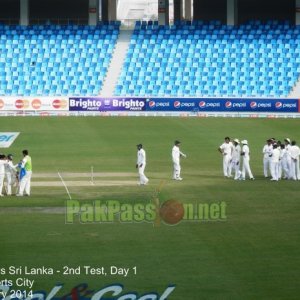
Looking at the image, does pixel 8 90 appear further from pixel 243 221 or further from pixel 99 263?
pixel 99 263

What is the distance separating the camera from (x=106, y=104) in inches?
2051

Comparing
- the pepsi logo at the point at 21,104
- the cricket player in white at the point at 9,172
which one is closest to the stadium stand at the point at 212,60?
the pepsi logo at the point at 21,104

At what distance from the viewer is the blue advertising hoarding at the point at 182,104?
171 feet

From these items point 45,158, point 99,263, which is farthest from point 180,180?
point 99,263

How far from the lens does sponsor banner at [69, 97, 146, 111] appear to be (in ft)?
170

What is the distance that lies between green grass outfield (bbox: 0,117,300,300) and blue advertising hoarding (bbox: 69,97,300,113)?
39.0 feet

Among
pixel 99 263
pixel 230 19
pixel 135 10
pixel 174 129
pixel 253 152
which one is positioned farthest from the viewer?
pixel 135 10

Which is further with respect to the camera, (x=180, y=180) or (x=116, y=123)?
(x=116, y=123)

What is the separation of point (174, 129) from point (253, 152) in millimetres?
7677

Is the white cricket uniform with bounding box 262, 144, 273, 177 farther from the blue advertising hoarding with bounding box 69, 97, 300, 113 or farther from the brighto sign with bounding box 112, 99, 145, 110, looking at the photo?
the brighto sign with bounding box 112, 99, 145, 110

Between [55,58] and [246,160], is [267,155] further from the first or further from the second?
[55,58]

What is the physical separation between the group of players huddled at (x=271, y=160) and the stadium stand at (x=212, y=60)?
21.0 metres

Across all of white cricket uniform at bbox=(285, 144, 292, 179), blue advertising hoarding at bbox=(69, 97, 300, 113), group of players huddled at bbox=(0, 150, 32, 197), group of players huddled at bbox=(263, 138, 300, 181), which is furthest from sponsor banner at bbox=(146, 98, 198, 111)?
group of players huddled at bbox=(0, 150, 32, 197)

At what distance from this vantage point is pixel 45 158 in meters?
37.6
